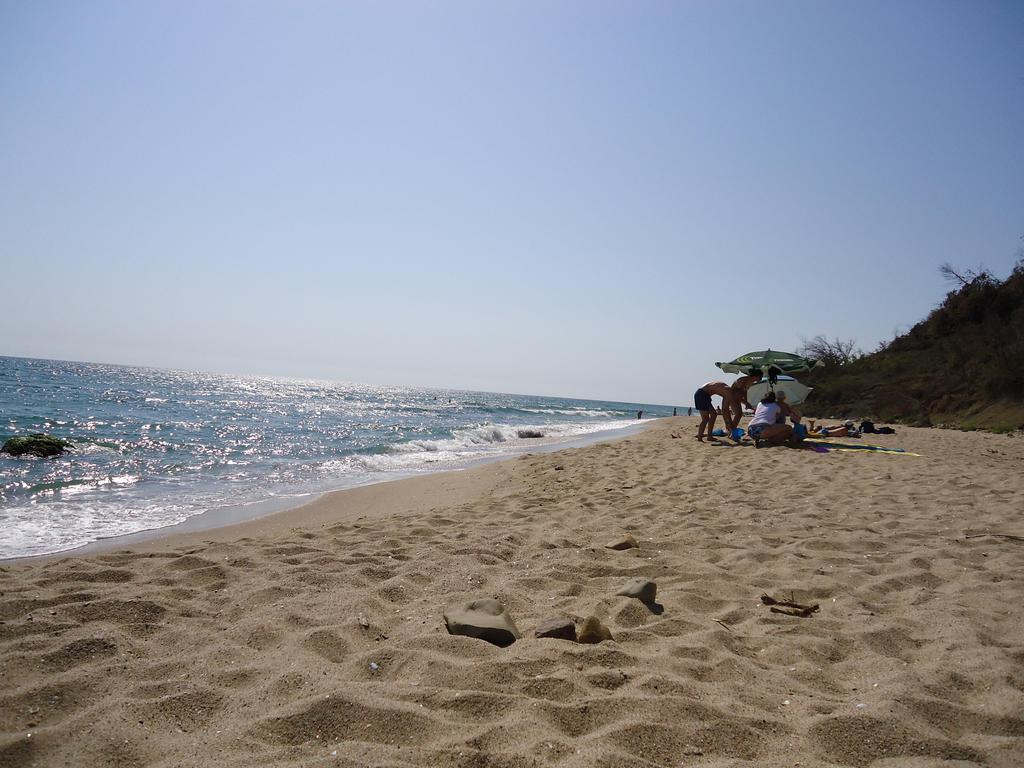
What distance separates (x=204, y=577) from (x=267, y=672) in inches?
62.0

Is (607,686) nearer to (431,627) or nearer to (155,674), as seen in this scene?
(431,627)

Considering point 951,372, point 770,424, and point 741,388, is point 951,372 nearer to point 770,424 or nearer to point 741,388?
point 741,388

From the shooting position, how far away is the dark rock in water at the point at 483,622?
2.72 m

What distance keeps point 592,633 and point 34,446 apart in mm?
12935

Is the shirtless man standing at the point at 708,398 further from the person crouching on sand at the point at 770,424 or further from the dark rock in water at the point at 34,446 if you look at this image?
the dark rock in water at the point at 34,446

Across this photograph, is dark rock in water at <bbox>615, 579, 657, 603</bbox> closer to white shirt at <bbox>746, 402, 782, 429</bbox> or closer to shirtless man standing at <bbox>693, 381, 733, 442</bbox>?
white shirt at <bbox>746, 402, 782, 429</bbox>

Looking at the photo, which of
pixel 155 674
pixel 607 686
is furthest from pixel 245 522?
pixel 607 686

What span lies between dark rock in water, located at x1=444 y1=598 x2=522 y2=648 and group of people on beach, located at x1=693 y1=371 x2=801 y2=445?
955cm

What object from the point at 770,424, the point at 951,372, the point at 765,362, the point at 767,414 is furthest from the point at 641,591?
the point at 951,372

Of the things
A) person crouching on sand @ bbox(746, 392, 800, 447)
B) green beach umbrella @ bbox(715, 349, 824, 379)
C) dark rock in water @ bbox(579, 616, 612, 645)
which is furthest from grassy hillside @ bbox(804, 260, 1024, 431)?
dark rock in water @ bbox(579, 616, 612, 645)

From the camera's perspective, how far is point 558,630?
275 cm

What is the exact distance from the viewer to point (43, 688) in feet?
7.13

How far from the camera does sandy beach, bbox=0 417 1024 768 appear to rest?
6.28 ft

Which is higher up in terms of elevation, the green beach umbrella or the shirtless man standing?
the green beach umbrella
